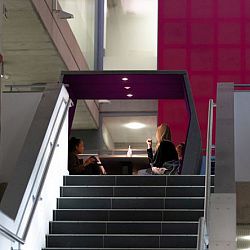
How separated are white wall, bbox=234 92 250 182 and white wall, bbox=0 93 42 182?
2951 mm

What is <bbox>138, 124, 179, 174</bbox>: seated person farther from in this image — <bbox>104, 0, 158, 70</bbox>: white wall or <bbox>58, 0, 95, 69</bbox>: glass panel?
<bbox>104, 0, 158, 70</bbox>: white wall

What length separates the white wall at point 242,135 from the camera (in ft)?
37.7

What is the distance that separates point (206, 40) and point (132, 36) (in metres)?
2.22

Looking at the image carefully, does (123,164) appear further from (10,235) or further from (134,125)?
(10,235)

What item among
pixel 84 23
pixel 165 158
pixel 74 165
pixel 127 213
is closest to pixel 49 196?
pixel 127 213

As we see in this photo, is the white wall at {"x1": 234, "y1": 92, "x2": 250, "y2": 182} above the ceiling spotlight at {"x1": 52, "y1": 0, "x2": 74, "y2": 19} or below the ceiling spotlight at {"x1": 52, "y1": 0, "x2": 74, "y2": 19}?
below

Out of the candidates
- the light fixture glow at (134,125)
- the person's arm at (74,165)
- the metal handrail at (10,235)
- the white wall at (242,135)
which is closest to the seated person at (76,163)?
the person's arm at (74,165)

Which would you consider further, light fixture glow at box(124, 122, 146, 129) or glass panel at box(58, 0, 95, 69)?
light fixture glow at box(124, 122, 146, 129)

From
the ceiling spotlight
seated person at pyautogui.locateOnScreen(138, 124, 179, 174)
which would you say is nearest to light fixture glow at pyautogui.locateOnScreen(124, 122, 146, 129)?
the ceiling spotlight

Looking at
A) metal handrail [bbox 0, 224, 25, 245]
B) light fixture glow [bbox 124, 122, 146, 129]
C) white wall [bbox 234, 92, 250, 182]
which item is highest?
light fixture glow [bbox 124, 122, 146, 129]

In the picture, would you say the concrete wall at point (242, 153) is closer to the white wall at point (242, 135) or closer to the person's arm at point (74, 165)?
the white wall at point (242, 135)

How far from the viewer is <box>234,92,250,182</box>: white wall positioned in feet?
37.7

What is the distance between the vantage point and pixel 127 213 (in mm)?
9680

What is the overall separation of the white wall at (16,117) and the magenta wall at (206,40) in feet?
33.1
